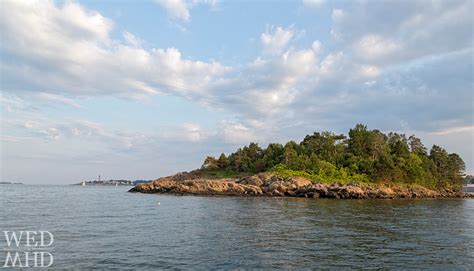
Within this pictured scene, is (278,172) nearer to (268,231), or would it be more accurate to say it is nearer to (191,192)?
(191,192)

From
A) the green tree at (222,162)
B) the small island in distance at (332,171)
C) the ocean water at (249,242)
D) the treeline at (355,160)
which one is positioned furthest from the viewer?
the green tree at (222,162)

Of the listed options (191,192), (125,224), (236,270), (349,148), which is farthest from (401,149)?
(236,270)

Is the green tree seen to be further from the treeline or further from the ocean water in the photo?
the ocean water

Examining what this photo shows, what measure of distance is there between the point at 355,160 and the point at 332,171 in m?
Answer: 10.3

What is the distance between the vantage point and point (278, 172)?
101 metres

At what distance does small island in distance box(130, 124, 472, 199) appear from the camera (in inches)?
3573

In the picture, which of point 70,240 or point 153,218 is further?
point 153,218

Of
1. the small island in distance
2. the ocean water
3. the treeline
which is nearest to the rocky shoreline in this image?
the small island in distance

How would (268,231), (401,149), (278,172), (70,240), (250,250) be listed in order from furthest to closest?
(401,149) → (278,172) → (268,231) → (70,240) → (250,250)

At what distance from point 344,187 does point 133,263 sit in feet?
242

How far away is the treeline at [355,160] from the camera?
10419cm

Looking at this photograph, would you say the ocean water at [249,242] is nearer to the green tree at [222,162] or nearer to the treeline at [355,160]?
the treeline at [355,160]

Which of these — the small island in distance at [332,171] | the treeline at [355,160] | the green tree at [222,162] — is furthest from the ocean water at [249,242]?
the green tree at [222,162]

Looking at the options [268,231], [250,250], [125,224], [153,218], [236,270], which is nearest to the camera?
[236,270]
